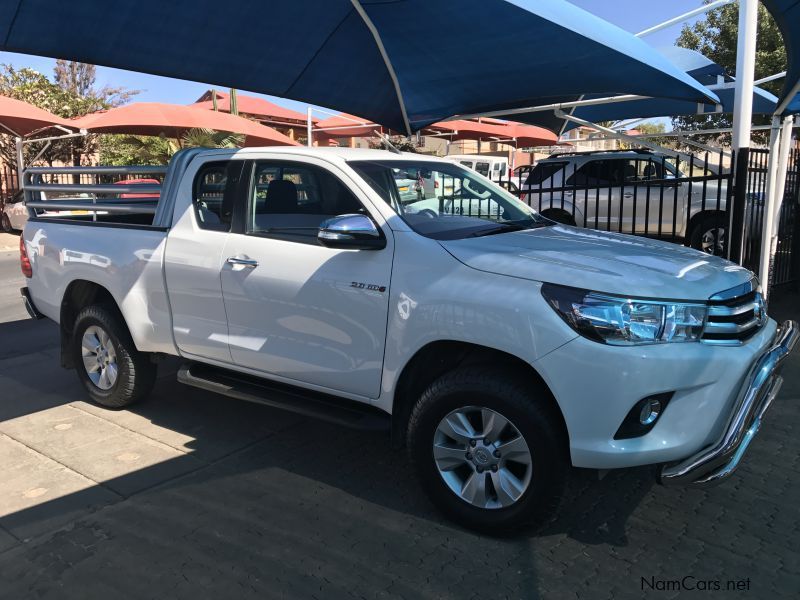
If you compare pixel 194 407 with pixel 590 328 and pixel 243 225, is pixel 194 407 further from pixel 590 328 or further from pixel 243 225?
pixel 590 328

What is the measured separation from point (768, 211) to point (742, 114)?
1207 millimetres

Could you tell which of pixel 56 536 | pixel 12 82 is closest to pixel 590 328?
pixel 56 536

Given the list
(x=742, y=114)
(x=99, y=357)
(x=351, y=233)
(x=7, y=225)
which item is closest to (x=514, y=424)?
(x=351, y=233)

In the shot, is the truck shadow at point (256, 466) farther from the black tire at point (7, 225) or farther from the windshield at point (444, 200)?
the black tire at point (7, 225)

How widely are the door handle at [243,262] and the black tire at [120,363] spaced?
1.34 m

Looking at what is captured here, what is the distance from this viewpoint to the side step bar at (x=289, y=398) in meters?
3.60

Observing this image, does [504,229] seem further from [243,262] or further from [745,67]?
[745,67]

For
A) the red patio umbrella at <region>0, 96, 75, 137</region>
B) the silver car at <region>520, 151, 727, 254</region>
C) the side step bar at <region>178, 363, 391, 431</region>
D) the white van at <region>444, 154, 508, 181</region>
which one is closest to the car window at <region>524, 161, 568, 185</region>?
the silver car at <region>520, 151, 727, 254</region>

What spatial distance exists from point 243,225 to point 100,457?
1.77 meters

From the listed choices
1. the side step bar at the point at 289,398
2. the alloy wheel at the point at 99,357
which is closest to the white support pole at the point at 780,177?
the side step bar at the point at 289,398

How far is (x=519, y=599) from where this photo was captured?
9.11 ft

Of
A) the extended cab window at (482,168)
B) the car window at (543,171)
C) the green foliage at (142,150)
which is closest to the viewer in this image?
the car window at (543,171)

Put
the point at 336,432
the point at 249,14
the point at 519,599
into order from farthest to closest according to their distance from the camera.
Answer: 1. the point at 249,14
2. the point at 336,432
3. the point at 519,599

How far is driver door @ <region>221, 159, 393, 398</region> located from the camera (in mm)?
3494
